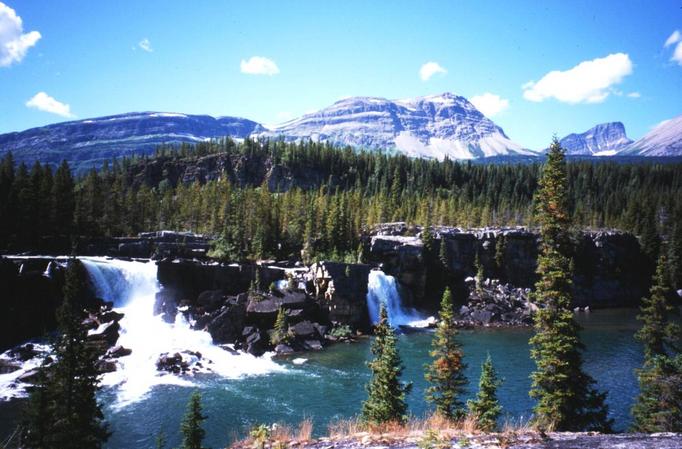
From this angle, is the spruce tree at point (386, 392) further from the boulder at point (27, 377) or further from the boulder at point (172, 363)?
the boulder at point (27, 377)

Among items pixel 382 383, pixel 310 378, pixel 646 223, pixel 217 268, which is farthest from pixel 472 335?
pixel 646 223

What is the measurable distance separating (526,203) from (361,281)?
373 feet

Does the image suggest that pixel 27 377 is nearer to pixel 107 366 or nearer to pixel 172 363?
pixel 107 366

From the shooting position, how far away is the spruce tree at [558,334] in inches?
865

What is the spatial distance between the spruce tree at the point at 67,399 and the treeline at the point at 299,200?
26.7 meters

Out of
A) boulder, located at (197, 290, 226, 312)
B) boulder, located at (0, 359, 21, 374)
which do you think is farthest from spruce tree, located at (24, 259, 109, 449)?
boulder, located at (197, 290, 226, 312)

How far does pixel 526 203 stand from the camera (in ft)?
530

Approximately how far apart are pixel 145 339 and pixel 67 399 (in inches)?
1332

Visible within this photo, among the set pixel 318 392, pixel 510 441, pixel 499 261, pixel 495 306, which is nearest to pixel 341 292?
pixel 318 392

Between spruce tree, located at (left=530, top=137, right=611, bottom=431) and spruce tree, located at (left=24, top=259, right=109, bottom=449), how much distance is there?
21.6 meters

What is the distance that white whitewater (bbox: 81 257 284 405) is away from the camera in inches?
1678

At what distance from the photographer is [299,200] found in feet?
315

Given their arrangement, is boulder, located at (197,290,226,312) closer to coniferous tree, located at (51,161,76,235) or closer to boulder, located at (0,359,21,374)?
boulder, located at (0,359,21,374)

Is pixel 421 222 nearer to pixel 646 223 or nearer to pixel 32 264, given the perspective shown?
pixel 646 223
